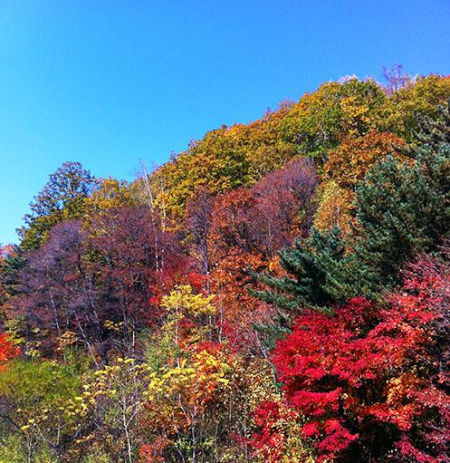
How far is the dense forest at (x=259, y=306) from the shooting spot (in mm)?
8789

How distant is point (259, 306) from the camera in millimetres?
17266

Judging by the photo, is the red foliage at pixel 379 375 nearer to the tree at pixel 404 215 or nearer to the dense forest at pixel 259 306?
the dense forest at pixel 259 306

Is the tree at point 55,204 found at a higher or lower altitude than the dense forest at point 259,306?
higher

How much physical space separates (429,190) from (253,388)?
24.9 feet

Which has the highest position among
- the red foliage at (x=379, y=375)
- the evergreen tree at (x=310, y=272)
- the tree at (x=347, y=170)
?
the tree at (x=347, y=170)

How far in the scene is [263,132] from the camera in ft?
111

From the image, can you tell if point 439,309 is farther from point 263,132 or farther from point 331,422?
point 263,132

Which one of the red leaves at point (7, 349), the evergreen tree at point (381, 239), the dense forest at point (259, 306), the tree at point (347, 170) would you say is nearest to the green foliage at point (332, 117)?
the dense forest at point (259, 306)

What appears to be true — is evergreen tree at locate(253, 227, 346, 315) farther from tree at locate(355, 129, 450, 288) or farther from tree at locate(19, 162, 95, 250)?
tree at locate(19, 162, 95, 250)

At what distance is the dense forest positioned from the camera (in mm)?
8789

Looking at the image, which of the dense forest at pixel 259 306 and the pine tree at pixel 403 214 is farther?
the pine tree at pixel 403 214

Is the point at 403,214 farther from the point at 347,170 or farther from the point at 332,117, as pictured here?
the point at 332,117

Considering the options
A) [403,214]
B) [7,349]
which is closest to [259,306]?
[403,214]

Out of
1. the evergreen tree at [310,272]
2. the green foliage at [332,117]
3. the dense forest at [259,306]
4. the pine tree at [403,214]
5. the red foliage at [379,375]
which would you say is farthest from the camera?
the green foliage at [332,117]
